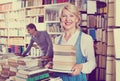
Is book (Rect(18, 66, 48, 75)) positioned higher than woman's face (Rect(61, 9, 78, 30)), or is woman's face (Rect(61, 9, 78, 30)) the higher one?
woman's face (Rect(61, 9, 78, 30))

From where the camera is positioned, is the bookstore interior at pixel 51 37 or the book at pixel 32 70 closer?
the bookstore interior at pixel 51 37

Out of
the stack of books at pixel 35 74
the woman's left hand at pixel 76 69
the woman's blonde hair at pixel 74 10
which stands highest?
the woman's blonde hair at pixel 74 10

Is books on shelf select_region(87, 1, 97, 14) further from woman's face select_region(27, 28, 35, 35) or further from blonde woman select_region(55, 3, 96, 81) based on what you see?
woman's face select_region(27, 28, 35, 35)

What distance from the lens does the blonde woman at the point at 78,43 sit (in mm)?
2189

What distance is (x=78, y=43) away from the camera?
7.25 feet

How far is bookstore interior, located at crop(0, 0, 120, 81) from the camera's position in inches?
83.4

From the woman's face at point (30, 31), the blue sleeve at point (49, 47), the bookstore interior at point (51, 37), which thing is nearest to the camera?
the bookstore interior at point (51, 37)

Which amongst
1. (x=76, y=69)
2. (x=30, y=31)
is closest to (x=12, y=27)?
(x=30, y=31)

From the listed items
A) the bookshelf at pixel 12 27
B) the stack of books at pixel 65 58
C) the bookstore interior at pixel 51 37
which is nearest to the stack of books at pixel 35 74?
the bookstore interior at pixel 51 37

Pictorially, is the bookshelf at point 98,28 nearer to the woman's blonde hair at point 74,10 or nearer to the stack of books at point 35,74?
the woman's blonde hair at point 74,10

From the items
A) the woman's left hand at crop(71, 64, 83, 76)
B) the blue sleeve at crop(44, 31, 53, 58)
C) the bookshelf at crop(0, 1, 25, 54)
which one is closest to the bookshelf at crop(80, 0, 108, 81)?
the woman's left hand at crop(71, 64, 83, 76)

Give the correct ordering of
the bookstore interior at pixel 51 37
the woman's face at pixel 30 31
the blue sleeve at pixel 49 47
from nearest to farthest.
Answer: the bookstore interior at pixel 51 37
the blue sleeve at pixel 49 47
the woman's face at pixel 30 31

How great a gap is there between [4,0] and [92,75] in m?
1.36

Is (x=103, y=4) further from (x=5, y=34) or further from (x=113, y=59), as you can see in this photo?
(x=5, y=34)
